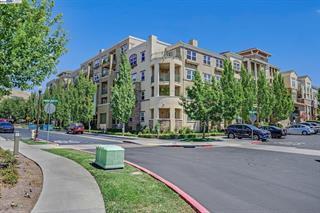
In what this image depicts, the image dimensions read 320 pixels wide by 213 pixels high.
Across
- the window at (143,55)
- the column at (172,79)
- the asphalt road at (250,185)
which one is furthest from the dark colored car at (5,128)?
the asphalt road at (250,185)

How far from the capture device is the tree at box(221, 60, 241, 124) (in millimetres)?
29703

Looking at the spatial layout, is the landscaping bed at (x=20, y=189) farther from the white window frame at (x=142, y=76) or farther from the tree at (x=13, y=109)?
the tree at (x=13, y=109)

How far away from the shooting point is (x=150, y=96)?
4016cm

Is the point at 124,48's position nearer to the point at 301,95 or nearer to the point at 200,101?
the point at 200,101

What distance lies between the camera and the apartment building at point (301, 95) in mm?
66562

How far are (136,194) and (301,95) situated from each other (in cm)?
7517

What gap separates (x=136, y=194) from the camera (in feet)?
21.9

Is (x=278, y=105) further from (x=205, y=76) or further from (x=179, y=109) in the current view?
(x=179, y=109)

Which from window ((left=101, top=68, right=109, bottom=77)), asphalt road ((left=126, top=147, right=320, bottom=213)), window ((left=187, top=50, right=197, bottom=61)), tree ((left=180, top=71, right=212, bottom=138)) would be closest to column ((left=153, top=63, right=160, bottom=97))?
window ((left=187, top=50, right=197, bottom=61))

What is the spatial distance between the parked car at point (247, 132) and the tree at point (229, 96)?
1.81 metres

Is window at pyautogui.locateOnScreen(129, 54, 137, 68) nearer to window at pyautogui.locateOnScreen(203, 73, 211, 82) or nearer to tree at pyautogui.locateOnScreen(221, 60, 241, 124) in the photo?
window at pyautogui.locateOnScreen(203, 73, 211, 82)

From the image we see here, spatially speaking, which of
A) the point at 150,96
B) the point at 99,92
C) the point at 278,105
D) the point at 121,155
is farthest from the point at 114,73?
the point at 121,155

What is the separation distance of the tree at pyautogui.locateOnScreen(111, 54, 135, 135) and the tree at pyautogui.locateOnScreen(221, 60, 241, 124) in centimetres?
1356

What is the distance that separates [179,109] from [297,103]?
43.9 m
